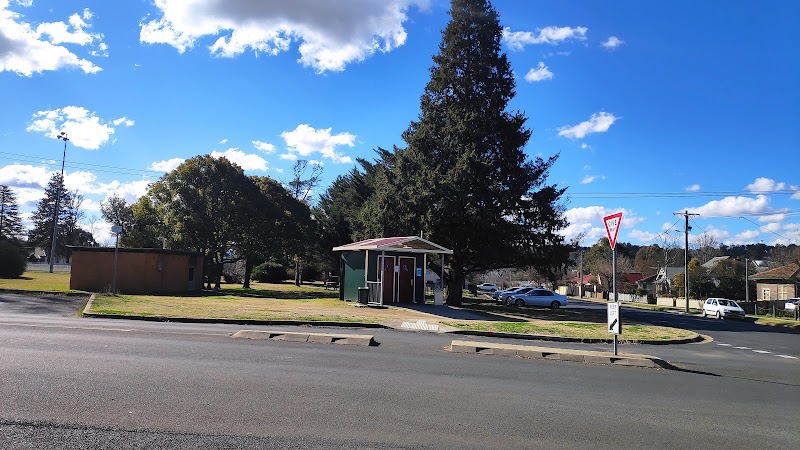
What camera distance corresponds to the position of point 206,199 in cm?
4441

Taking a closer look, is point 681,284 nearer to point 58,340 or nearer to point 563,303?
point 563,303

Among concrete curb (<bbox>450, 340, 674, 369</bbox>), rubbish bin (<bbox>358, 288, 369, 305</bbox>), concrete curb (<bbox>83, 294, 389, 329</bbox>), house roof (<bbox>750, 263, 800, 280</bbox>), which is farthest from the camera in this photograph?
house roof (<bbox>750, 263, 800, 280</bbox>)

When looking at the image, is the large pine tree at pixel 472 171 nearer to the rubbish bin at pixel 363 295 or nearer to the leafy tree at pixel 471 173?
the leafy tree at pixel 471 173

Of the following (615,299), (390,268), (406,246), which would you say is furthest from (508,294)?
(615,299)

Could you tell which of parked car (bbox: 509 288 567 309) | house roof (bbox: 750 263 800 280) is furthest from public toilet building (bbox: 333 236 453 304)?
house roof (bbox: 750 263 800 280)

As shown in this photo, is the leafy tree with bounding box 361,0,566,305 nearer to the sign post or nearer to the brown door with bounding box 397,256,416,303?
the brown door with bounding box 397,256,416,303

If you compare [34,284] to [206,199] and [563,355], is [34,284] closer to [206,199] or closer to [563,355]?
[206,199]

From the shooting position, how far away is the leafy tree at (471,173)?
3341 cm

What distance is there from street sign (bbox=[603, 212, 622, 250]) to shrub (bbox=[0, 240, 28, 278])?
141ft

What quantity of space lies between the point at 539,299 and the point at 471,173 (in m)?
11.5

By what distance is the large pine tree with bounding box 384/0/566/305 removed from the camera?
110 feet

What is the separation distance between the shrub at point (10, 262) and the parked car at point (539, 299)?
36185mm

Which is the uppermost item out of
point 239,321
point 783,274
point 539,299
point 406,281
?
point 783,274

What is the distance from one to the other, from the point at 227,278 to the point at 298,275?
9.00 meters
